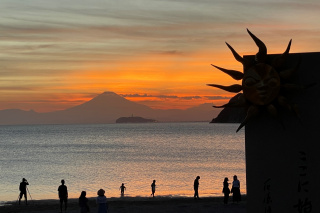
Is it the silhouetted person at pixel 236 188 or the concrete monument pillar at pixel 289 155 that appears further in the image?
the silhouetted person at pixel 236 188

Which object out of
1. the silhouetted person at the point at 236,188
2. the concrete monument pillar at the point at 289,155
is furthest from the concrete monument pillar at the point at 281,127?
the silhouetted person at the point at 236,188

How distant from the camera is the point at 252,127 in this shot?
13633mm

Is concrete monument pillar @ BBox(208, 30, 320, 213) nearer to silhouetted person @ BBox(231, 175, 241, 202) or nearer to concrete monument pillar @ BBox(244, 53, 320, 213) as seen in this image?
concrete monument pillar @ BBox(244, 53, 320, 213)

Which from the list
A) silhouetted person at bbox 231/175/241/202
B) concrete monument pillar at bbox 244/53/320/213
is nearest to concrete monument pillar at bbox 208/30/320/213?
concrete monument pillar at bbox 244/53/320/213

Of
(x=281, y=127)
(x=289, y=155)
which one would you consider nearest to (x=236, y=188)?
(x=289, y=155)

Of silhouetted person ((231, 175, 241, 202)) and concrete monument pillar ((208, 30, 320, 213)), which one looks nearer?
concrete monument pillar ((208, 30, 320, 213))

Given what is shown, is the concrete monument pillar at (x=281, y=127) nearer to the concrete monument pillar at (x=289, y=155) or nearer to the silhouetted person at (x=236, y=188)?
the concrete monument pillar at (x=289, y=155)

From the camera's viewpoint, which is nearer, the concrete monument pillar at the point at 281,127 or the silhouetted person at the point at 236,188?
the concrete monument pillar at the point at 281,127

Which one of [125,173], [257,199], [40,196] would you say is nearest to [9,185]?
[40,196]

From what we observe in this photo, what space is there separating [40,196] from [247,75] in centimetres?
4206

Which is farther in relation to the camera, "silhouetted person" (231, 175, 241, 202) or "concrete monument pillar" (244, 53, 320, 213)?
"silhouetted person" (231, 175, 241, 202)

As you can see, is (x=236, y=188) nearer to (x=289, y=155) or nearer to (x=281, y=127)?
(x=289, y=155)

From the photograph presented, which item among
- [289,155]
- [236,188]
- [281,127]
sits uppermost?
[281,127]

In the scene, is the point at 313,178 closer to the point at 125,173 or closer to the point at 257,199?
the point at 257,199
